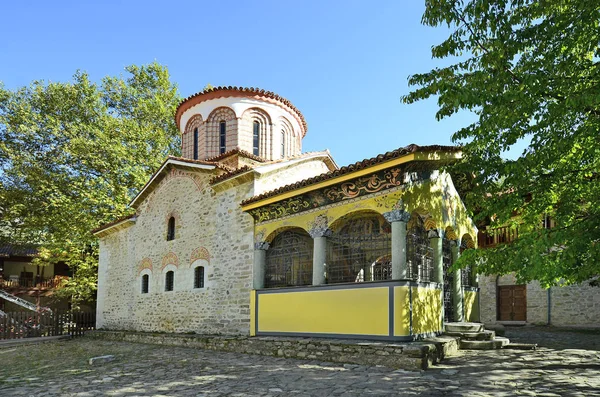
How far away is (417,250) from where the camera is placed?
9438 mm

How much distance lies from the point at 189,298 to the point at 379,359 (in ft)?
21.3

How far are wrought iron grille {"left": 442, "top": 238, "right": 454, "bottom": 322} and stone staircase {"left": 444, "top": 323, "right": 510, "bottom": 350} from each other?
0.73 m

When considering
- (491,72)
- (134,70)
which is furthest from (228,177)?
(134,70)

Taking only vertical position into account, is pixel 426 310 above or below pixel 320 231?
below

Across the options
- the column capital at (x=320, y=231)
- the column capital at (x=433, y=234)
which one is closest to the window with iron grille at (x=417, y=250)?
the column capital at (x=433, y=234)

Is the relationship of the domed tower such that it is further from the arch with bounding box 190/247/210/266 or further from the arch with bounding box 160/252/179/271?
the arch with bounding box 190/247/210/266

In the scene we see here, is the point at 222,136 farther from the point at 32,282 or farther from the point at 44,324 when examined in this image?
the point at 32,282

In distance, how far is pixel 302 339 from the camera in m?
9.03

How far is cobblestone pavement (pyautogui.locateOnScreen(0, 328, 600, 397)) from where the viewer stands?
591cm

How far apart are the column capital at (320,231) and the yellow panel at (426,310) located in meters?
2.15

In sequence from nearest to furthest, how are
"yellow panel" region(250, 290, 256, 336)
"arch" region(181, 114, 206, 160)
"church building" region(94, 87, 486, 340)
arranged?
"church building" region(94, 87, 486, 340), "yellow panel" region(250, 290, 256, 336), "arch" region(181, 114, 206, 160)

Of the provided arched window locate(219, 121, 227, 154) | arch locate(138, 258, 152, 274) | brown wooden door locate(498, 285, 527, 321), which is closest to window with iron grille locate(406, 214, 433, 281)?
arched window locate(219, 121, 227, 154)

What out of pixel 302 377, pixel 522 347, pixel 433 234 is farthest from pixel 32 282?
pixel 522 347

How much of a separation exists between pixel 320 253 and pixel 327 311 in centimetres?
119
